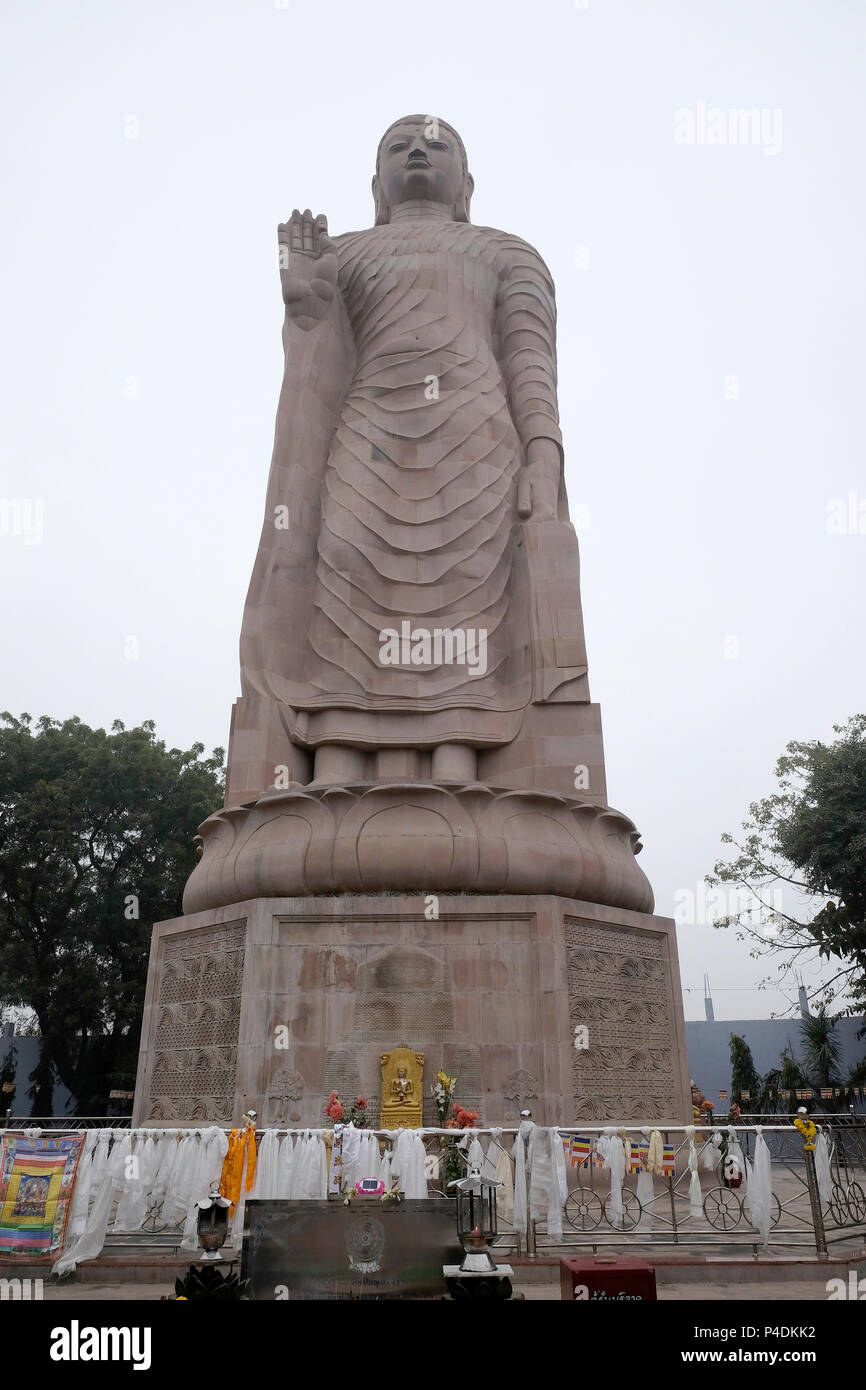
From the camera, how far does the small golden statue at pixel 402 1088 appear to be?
27.1 feet

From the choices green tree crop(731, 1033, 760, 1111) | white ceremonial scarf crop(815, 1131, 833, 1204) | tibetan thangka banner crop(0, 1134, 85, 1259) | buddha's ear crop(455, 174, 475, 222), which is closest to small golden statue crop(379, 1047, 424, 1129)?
tibetan thangka banner crop(0, 1134, 85, 1259)

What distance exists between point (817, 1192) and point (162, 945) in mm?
6464

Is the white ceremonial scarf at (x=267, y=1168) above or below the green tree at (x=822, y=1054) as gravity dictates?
below

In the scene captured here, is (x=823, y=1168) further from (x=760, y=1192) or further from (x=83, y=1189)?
(x=83, y=1189)

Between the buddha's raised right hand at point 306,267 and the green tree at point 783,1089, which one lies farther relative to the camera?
the green tree at point 783,1089

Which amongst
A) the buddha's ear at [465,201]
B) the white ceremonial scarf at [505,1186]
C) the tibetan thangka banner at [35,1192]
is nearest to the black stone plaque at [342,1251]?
the tibetan thangka banner at [35,1192]

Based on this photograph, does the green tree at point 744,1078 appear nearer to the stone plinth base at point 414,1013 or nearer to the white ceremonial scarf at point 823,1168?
the stone plinth base at point 414,1013

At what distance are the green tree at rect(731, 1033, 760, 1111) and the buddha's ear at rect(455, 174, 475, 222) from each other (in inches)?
688

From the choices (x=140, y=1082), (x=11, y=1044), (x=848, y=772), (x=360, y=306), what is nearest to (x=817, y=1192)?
(x=140, y=1082)

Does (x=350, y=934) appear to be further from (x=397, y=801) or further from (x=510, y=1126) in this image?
(x=510, y=1126)

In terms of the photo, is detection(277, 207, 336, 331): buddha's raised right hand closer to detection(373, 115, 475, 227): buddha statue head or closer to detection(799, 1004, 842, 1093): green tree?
detection(373, 115, 475, 227): buddha statue head

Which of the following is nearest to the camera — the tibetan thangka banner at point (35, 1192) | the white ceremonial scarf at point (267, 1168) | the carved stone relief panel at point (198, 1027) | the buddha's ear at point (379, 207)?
the tibetan thangka banner at point (35, 1192)

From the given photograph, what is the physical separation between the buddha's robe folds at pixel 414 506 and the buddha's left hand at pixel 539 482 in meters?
0.12

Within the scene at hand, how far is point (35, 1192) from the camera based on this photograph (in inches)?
250
